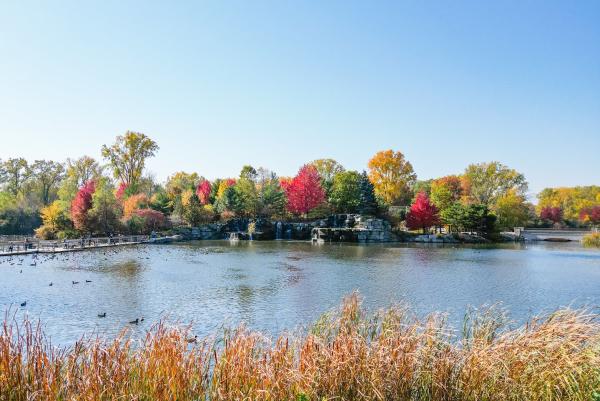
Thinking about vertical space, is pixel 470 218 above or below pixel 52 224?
above

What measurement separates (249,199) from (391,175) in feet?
79.7

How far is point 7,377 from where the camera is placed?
18.1ft

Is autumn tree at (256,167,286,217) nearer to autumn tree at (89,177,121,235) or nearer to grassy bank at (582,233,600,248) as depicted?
autumn tree at (89,177,121,235)

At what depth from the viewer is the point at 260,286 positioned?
23.1 m

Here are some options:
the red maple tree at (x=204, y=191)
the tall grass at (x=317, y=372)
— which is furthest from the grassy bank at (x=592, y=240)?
the tall grass at (x=317, y=372)

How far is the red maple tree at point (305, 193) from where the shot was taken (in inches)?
2462

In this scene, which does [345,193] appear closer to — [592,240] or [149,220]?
[149,220]

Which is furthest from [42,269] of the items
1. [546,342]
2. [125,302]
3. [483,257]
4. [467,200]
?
[467,200]

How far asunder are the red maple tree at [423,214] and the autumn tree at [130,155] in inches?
1596

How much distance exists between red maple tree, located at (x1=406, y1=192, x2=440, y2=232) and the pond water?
20746 mm

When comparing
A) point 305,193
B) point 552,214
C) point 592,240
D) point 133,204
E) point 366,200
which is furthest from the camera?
point 552,214

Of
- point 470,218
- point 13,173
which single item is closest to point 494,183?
point 470,218

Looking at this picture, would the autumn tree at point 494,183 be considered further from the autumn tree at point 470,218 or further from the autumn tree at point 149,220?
the autumn tree at point 149,220

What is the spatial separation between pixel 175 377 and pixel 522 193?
80745 millimetres
